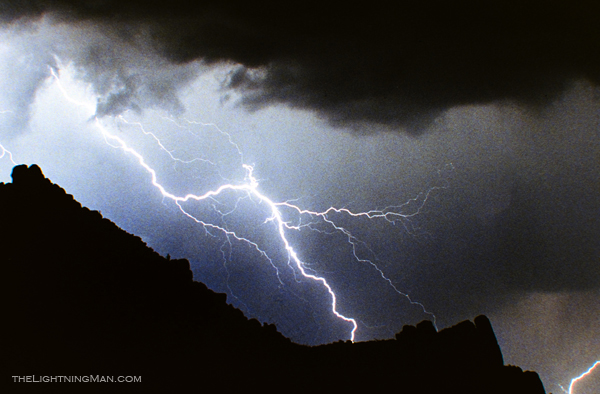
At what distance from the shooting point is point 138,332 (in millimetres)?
9031

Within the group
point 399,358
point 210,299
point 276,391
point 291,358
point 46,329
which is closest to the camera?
point 46,329

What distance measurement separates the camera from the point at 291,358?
13727 millimetres

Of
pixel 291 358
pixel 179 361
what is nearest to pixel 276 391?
pixel 291 358

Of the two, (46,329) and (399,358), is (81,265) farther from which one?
(399,358)

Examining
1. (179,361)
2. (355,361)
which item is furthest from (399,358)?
(179,361)

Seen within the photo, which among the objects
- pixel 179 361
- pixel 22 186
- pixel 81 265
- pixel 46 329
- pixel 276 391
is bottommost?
pixel 276 391

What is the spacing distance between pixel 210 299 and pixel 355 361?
6688mm

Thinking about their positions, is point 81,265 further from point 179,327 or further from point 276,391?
point 276,391

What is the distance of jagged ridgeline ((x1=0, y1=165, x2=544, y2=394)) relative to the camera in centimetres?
758

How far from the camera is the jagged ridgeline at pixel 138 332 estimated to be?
24.9 ft

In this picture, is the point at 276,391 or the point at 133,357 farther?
the point at 276,391

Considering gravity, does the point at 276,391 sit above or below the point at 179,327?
below

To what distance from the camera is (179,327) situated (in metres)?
10.3

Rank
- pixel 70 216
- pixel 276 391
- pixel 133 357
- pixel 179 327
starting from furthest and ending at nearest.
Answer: pixel 276 391 < pixel 179 327 < pixel 70 216 < pixel 133 357
